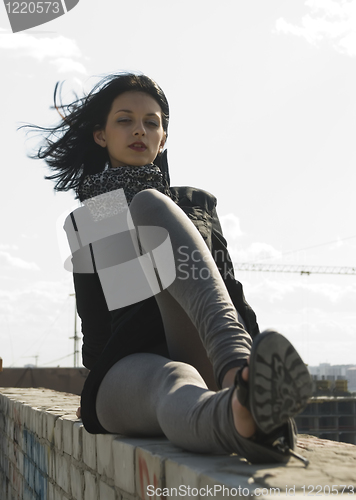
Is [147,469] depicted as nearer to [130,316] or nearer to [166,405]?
[166,405]

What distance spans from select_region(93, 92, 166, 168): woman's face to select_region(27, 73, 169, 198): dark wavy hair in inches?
1.9

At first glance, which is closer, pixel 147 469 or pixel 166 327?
pixel 147 469

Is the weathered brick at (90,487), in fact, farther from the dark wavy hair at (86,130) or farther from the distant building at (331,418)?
the distant building at (331,418)

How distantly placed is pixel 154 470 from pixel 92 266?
2.78ft

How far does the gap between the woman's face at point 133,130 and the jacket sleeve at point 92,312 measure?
21.5 inches

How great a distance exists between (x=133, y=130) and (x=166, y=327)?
3.20ft

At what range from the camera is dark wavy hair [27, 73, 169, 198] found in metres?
2.44

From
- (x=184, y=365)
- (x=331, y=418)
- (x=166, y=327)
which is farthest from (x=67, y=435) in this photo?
(x=331, y=418)

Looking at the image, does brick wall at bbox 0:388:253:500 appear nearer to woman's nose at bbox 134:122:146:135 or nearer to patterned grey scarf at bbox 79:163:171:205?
patterned grey scarf at bbox 79:163:171:205

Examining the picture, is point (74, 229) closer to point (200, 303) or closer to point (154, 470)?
point (200, 303)

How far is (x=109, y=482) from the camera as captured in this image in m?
1.87

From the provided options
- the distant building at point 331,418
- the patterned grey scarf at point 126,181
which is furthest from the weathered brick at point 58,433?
the distant building at point 331,418

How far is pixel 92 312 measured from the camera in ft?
6.91

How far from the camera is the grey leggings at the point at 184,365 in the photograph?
4.00ft
